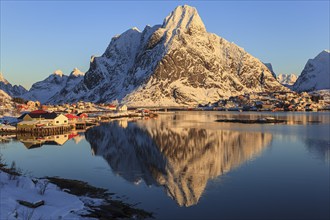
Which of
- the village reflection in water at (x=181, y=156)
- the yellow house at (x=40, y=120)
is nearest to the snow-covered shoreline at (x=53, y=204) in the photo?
the village reflection in water at (x=181, y=156)

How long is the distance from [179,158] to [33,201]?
25.5 m

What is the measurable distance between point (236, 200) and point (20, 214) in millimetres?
14939

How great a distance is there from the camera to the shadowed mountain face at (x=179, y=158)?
3148 centimetres

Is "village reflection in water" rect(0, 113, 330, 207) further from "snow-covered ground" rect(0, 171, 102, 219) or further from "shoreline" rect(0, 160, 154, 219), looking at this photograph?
"snow-covered ground" rect(0, 171, 102, 219)

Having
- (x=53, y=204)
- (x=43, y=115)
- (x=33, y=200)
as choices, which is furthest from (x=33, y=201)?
(x=43, y=115)

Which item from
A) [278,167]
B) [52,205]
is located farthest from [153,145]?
[52,205]

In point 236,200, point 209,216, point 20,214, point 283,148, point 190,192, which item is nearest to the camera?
point 20,214

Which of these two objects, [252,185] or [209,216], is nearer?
[209,216]

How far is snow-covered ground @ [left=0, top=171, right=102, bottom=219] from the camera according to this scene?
1831 cm

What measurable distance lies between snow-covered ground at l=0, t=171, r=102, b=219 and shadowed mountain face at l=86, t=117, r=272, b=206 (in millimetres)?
8026

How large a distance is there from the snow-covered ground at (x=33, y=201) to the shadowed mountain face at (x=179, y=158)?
803cm

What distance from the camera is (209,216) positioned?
2284cm

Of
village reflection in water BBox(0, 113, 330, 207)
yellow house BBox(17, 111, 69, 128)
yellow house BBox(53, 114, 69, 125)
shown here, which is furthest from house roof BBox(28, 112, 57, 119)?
village reflection in water BBox(0, 113, 330, 207)

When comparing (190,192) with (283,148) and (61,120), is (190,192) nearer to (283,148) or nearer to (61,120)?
(283,148)
